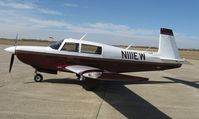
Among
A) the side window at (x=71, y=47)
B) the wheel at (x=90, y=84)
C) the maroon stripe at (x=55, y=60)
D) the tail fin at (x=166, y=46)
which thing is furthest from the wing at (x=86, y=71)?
the tail fin at (x=166, y=46)

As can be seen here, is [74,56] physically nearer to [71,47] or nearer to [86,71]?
[71,47]

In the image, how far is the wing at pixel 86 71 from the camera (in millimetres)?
9253

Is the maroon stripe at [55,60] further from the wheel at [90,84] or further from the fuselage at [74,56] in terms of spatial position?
the wheel at [90,84]

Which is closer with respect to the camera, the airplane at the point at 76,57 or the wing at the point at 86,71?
the wing at the point at 86,71

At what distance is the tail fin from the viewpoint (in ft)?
46.6

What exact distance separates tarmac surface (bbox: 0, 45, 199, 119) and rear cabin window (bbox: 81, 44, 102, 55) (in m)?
1.47

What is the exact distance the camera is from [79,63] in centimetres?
1238

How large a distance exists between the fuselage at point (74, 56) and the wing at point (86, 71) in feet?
1.50

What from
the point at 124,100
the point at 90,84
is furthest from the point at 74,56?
the point at 124,100

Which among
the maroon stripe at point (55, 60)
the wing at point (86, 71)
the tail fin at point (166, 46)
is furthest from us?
the tail fin at point (166, 46)

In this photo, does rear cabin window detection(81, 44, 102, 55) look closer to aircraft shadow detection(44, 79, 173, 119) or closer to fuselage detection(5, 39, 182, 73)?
fuselage detection(5, 39, 182, 73)

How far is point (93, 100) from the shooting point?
9703 mm

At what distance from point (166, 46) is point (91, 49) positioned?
3.87 metres

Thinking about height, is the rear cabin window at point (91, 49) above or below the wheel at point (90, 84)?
above
